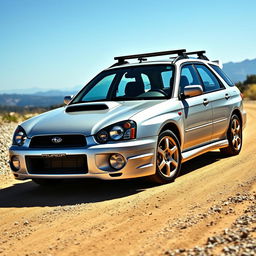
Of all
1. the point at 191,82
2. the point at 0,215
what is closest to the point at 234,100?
the point at 191,82

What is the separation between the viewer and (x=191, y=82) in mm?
8141

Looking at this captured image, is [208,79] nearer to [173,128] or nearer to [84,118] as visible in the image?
[173,128]

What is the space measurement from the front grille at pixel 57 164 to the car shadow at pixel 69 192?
35cm

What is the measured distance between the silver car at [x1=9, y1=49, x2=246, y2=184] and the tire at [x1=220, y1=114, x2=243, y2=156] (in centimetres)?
9

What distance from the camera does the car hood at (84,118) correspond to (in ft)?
21.4

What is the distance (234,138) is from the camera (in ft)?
29.9

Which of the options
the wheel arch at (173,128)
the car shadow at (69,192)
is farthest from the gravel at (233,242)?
the wheel arch at (173,128)

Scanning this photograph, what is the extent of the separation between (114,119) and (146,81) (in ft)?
5.08

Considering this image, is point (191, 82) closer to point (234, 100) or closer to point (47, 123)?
point (234, 100)

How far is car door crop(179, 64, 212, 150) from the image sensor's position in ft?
24.8

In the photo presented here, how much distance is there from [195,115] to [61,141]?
2194 mm

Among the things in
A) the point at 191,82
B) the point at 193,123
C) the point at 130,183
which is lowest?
the point at 130,183

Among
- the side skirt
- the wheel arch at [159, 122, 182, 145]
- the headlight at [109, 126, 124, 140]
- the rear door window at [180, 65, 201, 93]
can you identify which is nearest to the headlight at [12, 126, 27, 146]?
the headlight at [109, 126, 124, 140]

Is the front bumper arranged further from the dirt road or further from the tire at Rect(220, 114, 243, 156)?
the tire at Rect(220, 114, 243, 156)
